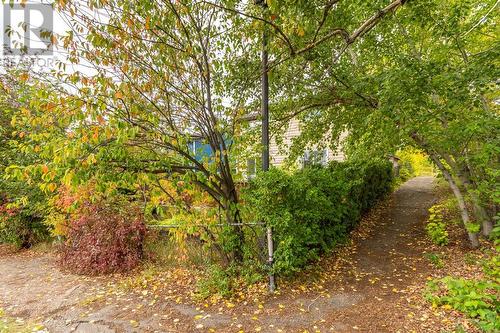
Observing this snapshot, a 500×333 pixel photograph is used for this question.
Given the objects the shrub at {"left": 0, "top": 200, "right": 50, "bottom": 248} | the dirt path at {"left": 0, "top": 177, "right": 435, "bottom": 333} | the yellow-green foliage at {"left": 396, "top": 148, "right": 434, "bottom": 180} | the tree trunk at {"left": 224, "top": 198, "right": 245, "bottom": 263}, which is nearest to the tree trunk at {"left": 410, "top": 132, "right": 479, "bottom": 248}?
the dirt path at {"left": 0, "top": 177, "right": 435, "bottom": 333}

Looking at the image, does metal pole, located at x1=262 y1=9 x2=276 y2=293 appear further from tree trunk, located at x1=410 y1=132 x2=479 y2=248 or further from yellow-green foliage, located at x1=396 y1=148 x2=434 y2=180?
yellow-green foliage, located at x1=396 y1=148 x2=434 y2=180

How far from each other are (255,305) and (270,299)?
0.27 m

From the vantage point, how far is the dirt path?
11.5ft

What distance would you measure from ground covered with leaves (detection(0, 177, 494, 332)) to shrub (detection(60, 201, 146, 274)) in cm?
29

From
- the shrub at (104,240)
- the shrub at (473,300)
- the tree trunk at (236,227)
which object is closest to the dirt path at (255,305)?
the shrub at (104,240)

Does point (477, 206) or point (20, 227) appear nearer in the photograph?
point (477, 206)

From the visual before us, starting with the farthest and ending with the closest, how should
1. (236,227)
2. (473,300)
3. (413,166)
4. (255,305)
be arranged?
(413,166)
(236,227)
(255,305)
(473,300)

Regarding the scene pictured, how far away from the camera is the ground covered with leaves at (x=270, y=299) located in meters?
3.49

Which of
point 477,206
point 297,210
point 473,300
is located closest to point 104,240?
point 297,210

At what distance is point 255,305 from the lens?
3.96 m

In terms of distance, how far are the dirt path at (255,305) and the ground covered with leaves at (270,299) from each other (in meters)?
0.01

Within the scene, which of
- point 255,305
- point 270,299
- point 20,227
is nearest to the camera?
point 255,305

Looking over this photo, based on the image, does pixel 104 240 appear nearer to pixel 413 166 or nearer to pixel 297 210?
pixel 297 210

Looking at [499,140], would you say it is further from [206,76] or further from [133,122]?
[133,122]
